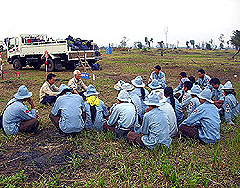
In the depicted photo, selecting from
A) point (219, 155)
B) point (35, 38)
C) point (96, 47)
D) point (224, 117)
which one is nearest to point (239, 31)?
point (96, 47)

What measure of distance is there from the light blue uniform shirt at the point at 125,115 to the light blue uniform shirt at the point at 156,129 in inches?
21.2

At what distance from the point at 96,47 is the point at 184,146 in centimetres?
1311

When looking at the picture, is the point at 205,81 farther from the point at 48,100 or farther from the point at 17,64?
the point at 17,64

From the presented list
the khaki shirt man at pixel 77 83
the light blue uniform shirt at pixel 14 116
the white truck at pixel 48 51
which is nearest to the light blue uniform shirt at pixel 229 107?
the khaki shirt man at pixel 77 83

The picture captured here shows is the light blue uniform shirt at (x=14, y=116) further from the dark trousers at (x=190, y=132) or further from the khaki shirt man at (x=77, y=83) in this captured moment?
the dark trousers at (x=190, y=132)

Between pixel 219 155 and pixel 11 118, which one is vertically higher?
pixel 11 118

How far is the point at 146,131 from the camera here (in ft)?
14.3

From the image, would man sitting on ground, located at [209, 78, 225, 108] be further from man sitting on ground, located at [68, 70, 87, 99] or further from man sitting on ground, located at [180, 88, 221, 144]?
man sitting on ground, located at [68, 70, 87, 99]

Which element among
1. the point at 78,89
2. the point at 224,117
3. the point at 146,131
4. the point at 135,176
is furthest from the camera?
the point at 78,89

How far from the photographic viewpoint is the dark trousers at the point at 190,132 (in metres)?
4.64

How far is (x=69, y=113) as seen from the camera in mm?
4855

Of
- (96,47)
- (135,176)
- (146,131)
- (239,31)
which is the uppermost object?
(239,31)

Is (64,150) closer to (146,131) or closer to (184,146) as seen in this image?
(146,131)

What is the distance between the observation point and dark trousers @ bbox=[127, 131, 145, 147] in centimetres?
438
